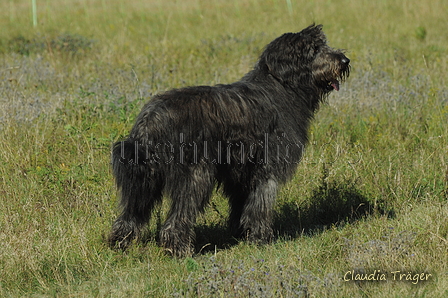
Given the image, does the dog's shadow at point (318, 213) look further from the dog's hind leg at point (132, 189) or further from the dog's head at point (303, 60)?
the dog's head at point (303, 60)

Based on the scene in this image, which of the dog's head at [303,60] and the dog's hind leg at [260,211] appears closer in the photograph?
the dog's hind leg at [260,211]

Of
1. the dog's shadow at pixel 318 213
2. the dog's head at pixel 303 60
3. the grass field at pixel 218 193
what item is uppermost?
the dog's head at pixel 303 60

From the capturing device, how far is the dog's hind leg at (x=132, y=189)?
462cm

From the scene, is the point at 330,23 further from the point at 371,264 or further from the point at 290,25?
the point at 371,264

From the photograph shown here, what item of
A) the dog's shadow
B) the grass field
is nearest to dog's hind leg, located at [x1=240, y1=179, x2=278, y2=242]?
the grass field

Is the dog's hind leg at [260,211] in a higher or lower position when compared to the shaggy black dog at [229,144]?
lower

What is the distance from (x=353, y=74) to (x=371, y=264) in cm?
629

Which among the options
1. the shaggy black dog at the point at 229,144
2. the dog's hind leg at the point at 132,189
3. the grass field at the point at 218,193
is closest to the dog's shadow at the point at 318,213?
the grass field at the point at 218,193

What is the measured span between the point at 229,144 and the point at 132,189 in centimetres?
Answer: 92

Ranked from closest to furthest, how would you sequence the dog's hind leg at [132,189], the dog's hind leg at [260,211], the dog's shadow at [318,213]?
the dog's hind leg at [132,189], the dog's hind leg at [260,211], the dog's shadow at [318,213]

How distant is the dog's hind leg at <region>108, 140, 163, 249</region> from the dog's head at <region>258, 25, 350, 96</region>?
1.64 metres

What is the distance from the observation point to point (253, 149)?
203 inches

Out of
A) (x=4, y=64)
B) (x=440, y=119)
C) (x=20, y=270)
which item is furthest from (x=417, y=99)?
(x=4, y=64)

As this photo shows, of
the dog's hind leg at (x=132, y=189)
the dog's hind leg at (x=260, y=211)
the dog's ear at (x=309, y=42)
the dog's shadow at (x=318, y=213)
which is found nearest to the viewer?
the dog's hind leg at (x=132, y=189)
